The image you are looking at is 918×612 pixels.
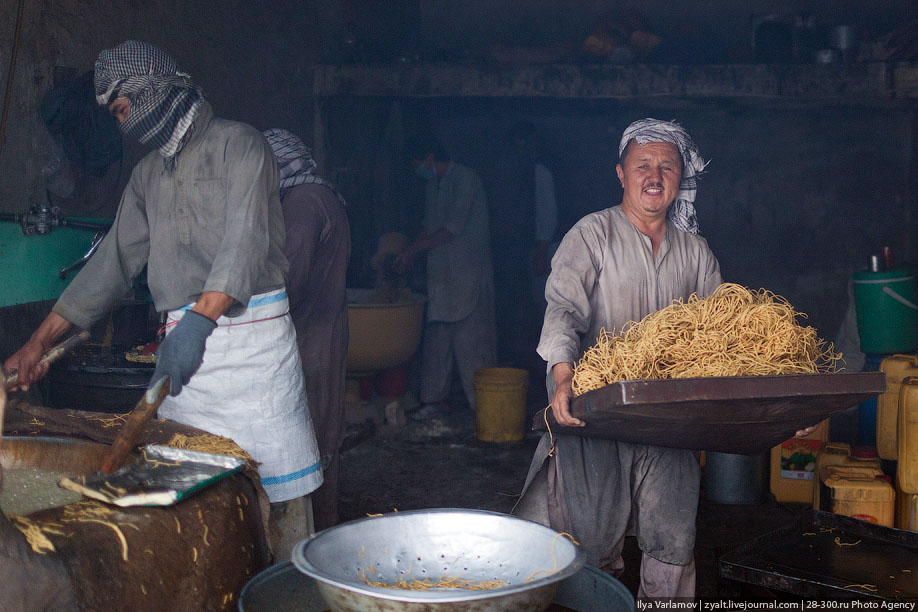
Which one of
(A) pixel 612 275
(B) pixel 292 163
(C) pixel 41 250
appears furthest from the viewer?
(B) pixel 292 163

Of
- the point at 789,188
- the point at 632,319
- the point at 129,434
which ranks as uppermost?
the point at 789,188

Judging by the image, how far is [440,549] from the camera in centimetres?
186

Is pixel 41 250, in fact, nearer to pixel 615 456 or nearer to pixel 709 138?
pixel 615 456

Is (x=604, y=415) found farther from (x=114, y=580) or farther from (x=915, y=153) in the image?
(x=915, y=153)

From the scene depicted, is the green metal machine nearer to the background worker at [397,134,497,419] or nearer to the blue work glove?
the blue work glove

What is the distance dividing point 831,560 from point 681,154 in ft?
5.46

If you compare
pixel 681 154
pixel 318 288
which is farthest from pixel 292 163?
pixel 681 154

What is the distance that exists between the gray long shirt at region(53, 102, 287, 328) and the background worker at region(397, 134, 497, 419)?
407 centimetres

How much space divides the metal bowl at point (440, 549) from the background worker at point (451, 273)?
16.5 feet

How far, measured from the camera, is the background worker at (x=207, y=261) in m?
2.64

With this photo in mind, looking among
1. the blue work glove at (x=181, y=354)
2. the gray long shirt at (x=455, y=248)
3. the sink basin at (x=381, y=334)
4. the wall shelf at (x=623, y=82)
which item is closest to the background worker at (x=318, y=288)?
the blue work glove at (x=181, y=354)

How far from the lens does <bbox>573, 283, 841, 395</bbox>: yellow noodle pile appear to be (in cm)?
229

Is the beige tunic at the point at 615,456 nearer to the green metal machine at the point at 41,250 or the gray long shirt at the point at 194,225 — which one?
the gray long shirt at the point at 194,225

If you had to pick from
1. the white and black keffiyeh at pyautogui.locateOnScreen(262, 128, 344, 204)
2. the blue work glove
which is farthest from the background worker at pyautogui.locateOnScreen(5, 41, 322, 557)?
the white and black keffiyeh at pyautogui.locateOnScreen(262, 128, 344, 204)
